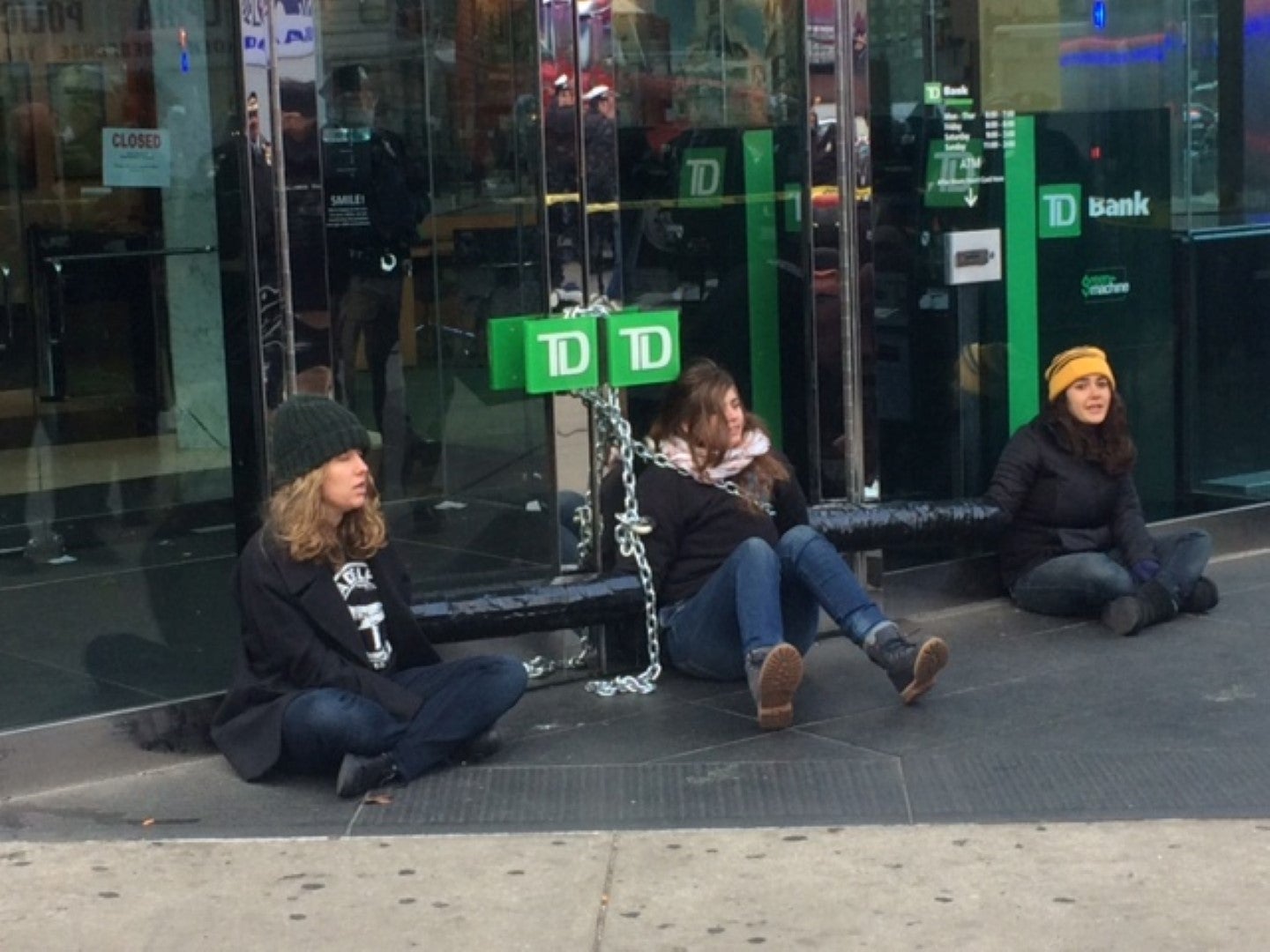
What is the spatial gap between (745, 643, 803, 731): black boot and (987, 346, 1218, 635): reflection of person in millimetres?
1669

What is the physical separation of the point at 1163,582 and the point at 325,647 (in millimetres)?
3095

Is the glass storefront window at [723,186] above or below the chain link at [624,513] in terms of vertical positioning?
above

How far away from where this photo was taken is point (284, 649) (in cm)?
580

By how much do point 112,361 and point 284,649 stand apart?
185cm

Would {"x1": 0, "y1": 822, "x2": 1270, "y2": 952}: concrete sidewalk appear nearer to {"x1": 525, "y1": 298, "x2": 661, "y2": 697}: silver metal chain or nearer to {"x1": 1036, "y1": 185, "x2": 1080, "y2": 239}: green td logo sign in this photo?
{"x1": 525, "y1": 298, "x2": 661, "y2": 697}: silver metal chain

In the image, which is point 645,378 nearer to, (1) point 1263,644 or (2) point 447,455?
(2) point 447,455

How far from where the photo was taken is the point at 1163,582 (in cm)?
750

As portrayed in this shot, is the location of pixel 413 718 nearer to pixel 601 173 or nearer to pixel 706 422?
pixel 706 422

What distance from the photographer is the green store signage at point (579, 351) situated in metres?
6.67

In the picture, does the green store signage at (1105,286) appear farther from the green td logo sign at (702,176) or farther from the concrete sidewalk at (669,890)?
the concrete sidewalk at (669,890)

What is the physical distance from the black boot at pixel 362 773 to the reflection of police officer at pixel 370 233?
134cm

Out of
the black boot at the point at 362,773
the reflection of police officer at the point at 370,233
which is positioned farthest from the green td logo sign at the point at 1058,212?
Answer: the black boot at the point at 362,773

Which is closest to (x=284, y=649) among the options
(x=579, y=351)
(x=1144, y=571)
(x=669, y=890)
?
(x=669, y=890)

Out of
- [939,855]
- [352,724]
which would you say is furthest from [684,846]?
[352,724]
